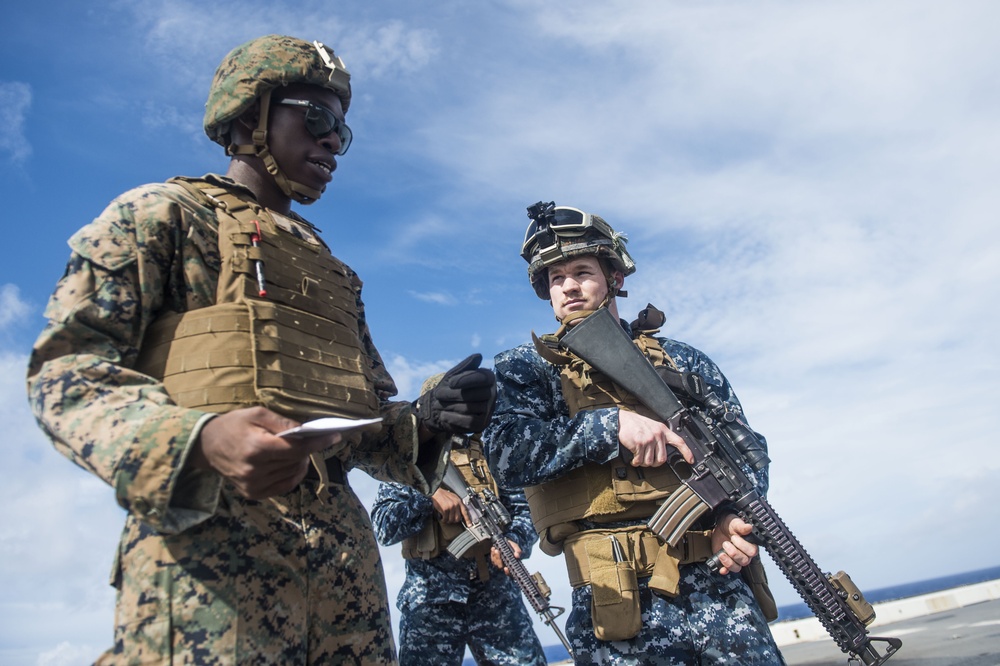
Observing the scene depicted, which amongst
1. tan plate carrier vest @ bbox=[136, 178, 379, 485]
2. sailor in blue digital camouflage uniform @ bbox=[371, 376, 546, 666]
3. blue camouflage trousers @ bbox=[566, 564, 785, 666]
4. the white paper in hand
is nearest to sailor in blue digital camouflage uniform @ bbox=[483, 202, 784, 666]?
blue camouflage trousers @ bbox=[566, 564, 785, 666]

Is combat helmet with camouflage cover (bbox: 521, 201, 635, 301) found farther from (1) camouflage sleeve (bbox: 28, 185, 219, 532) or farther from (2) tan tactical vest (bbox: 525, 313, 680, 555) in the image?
(1) camouflage sleeve (bbox: 28, 185, 219, 532)

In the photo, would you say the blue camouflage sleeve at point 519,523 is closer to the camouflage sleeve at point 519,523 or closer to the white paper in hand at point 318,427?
the camouflage sleeve at point 519,523

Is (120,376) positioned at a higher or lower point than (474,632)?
higher

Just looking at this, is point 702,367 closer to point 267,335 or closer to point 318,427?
point 267,335

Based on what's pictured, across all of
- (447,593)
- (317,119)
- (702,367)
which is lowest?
(447,593)

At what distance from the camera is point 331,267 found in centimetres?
251

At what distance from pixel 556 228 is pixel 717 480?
1699 mm

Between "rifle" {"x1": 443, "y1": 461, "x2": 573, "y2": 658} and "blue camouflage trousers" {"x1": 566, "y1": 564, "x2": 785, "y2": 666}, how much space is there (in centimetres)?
230

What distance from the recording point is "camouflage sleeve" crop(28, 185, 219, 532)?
5.57 ft

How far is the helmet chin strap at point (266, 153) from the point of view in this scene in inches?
101

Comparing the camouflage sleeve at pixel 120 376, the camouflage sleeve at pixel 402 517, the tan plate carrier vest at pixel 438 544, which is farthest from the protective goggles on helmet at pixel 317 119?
the camouflage sleeve at pixel 402 517

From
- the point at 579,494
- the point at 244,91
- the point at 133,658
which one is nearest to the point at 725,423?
the point at 579,494

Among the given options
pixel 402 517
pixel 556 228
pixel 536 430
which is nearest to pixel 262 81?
pixel 536 430

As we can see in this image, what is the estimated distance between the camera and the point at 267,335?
2090mm
